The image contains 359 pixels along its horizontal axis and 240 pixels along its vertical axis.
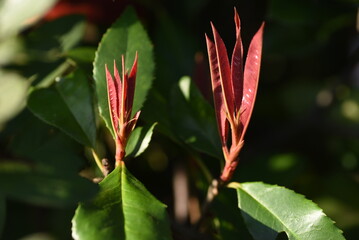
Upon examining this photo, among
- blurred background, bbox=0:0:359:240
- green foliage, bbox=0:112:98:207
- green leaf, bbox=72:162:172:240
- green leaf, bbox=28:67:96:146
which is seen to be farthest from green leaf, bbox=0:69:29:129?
green leaf, bbox=72:162:172:240

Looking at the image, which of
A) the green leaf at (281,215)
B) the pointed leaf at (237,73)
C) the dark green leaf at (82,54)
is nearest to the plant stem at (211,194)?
the green leaf at (281,215)

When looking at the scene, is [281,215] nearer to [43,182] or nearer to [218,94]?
[218,94]

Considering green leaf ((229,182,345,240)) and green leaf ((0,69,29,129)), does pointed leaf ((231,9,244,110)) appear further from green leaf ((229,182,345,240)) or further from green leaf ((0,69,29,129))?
green leaf ((0,69,29,129))

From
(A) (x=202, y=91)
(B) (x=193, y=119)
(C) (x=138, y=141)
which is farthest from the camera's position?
(A) (x=202, y=91)

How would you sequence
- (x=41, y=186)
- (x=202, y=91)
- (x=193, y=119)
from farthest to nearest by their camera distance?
(x=202, y=91) < (x=193, y=119) < (x=41, y=186)

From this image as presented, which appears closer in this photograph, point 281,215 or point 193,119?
point 281,215

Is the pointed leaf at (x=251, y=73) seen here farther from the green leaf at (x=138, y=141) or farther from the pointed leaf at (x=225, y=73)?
the green leaf at (x=138, y=141)

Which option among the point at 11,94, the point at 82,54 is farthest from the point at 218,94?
the point at 11,94

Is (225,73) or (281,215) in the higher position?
(225,73)
